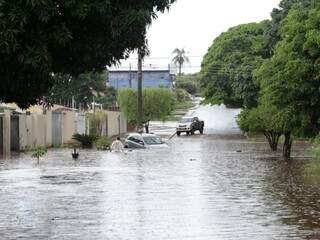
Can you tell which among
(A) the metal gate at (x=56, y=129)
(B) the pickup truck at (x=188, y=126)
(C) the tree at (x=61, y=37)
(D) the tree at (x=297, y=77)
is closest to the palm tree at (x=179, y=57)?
(B) the pickup truck at (x=188, y=126)

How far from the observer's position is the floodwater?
12.7m

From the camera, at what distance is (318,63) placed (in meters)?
27.0

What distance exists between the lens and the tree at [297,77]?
2800cm

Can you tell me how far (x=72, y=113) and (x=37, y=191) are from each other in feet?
124

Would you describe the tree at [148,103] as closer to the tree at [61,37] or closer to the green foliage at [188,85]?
the green foliage at [188,85]

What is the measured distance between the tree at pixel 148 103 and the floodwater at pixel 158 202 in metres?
45.6

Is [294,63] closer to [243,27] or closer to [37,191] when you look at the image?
[37,191]

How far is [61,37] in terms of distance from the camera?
843 centimetres

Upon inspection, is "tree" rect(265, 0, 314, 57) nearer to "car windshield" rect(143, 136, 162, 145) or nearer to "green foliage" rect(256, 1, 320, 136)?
"car windshield" rect(143, 136, 162, 145)

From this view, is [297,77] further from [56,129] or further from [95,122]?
[95,122]

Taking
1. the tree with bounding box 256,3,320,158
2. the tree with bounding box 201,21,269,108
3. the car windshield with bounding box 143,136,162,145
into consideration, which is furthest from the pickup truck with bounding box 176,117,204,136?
the tree with bounding box 256,3,320,158

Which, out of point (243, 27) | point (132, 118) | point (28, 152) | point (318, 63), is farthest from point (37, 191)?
point (243, 27)

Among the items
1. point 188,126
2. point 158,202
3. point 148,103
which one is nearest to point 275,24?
point 188,126

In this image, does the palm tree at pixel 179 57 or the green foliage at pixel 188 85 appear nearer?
the green foliage at pixel 188 85
